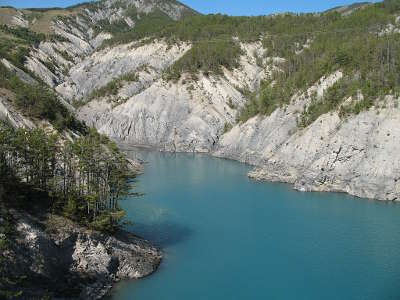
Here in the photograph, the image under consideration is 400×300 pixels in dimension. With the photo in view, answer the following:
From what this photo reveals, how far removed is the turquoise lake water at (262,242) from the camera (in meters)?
33.9

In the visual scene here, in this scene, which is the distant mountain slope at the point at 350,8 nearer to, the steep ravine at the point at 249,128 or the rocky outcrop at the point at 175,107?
the rocky outcrop at the point at 175,107

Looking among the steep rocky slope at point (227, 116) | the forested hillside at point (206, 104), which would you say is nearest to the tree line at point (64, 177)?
the forested hillside at point (206, 104)

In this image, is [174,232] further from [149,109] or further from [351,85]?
[149,109]

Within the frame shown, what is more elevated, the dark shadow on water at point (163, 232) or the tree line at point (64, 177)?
the tree line at point (64, 177)

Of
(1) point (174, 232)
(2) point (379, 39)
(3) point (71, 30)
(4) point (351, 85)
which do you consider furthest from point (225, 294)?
(3) point (71, 30)

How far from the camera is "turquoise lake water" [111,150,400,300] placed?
1336 inches

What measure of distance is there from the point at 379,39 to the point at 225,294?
62.2m

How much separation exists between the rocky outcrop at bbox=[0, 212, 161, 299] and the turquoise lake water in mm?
1324

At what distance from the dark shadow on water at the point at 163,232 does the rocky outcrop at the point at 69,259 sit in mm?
4616

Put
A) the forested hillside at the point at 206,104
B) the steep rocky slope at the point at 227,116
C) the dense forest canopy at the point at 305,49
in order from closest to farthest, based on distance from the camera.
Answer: the forested hillside at the point at 206,104 < the steep rocky slope at the point at 227,116 < the dense forest canopy at the point at 305,49

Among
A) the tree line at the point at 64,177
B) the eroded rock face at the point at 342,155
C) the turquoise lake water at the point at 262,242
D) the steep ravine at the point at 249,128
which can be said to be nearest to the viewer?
the turquoise lake water at the point at 262,242

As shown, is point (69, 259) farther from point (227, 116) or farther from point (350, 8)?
point (350, 8)

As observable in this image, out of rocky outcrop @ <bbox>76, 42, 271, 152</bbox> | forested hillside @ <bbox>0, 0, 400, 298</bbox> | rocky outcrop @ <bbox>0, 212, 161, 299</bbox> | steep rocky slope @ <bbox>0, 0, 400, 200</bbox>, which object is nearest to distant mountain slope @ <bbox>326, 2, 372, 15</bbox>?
forested hillside @ <bbox>0, 0, 400, 298</bbox>

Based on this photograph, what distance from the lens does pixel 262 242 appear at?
142 ft
